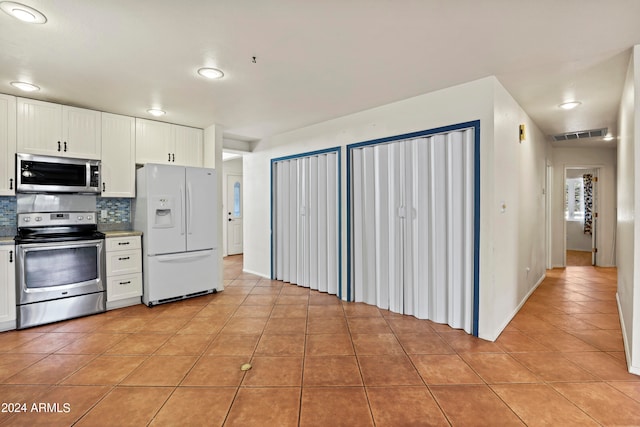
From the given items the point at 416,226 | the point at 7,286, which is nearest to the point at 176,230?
the point at 7,286

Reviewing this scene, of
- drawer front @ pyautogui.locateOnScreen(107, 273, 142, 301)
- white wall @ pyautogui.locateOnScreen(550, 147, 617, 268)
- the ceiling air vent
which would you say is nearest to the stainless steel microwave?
drawer front @ pyautogui.locateOnScreen(107, 273, 142, 301)

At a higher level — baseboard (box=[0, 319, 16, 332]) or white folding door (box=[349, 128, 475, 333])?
white folding door (box=[349, 128, 475, 333])

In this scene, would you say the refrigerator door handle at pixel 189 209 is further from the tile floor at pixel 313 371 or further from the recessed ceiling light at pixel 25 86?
the recessed ceiling light at pixel 25 86

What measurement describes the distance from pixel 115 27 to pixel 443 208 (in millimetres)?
3251

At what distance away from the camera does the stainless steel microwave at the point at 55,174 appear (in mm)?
3467

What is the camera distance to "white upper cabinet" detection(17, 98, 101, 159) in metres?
3.48

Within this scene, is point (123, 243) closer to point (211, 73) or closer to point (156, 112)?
point (156, 112)

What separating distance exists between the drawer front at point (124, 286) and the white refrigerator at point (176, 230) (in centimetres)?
9

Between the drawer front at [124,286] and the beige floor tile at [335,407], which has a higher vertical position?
the drawer front at [124,286]

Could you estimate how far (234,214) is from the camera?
27.4 ft

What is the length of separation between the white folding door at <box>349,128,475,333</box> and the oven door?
3.21m

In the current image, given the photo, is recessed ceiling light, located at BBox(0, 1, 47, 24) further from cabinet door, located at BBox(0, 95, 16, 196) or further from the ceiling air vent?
the ceiling air vent

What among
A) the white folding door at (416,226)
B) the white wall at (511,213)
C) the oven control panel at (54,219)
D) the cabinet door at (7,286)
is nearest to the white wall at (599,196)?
the white wall at (511,213)

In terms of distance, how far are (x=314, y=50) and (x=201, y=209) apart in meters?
2.90
